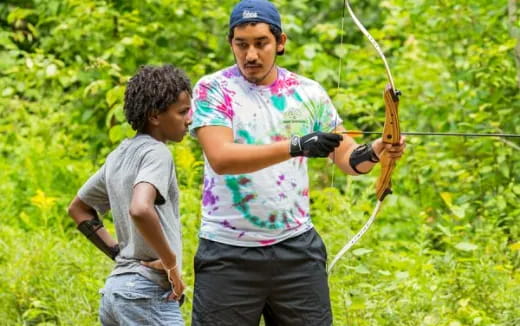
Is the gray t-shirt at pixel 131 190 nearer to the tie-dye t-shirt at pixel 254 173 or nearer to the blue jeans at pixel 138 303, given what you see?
the blue jeans at pixel 138 303

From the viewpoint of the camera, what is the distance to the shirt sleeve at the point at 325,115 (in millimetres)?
3387

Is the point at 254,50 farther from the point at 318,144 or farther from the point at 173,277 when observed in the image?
the point at 173,277

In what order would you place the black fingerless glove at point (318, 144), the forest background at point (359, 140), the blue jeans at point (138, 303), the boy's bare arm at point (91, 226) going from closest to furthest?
the black fingerless glove at point (318, 144)
the blue jeans at point (138, 303)
the boy's bare arm at point (91, 226)
the forest background at point (359, 140)

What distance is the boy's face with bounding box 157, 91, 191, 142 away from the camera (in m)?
3.44

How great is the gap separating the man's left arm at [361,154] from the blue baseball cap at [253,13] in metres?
0.43

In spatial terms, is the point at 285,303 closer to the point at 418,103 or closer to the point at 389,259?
the point at 389,259

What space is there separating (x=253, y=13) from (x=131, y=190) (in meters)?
0.68

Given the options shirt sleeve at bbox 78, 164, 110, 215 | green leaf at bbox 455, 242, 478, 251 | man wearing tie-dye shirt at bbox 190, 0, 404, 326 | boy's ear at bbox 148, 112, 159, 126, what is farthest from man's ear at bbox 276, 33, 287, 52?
green leaf at bbox 455, 242, 478, 251

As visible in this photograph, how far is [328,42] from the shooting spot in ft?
27.9

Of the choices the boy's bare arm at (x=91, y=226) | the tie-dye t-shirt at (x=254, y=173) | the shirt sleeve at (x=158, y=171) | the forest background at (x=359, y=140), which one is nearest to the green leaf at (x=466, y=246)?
the forest background at (x=359, y=140)

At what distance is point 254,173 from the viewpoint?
10.6ft

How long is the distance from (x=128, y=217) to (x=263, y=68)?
25.7 inches

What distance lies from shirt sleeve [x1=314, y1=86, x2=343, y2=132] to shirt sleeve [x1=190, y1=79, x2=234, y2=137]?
0.32m

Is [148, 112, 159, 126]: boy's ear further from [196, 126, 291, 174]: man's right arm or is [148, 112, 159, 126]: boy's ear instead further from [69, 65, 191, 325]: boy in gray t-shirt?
[196, 126, 291, 174]: man's right arm
